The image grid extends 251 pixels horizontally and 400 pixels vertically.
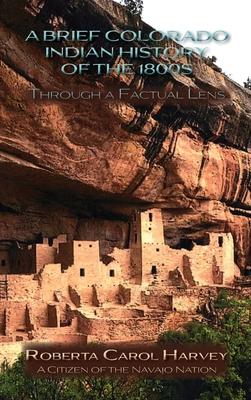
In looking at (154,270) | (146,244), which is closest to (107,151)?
(146,244)

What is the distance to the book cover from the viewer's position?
2052 centimetres

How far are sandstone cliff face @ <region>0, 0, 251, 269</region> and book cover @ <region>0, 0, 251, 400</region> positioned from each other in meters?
0.04

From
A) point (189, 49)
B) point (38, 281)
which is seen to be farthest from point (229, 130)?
point (38, 281)

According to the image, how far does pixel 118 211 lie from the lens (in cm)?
2816

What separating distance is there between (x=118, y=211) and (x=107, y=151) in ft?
13.0

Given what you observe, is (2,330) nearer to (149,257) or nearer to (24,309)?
(24,309)

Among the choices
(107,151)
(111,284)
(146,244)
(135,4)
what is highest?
(135,4)

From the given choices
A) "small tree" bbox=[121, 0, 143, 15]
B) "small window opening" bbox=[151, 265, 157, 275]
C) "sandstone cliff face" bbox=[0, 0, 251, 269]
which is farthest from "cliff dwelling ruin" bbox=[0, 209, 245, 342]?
"small tree" bbox=[121, 0, 143, 15]

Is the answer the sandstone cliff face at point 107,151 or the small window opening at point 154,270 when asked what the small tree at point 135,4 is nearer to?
the sandstone cliff face at point 107,151

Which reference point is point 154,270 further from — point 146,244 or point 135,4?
point 135,4

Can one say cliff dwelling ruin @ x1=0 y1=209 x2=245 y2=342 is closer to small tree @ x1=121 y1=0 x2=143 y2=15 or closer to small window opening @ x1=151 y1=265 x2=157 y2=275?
small window opening @ x1=151 y1=265 x2=157 y2=275

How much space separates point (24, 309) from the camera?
23.3 meters

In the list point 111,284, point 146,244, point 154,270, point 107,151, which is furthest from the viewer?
point 146,244

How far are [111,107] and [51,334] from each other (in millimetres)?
5683
